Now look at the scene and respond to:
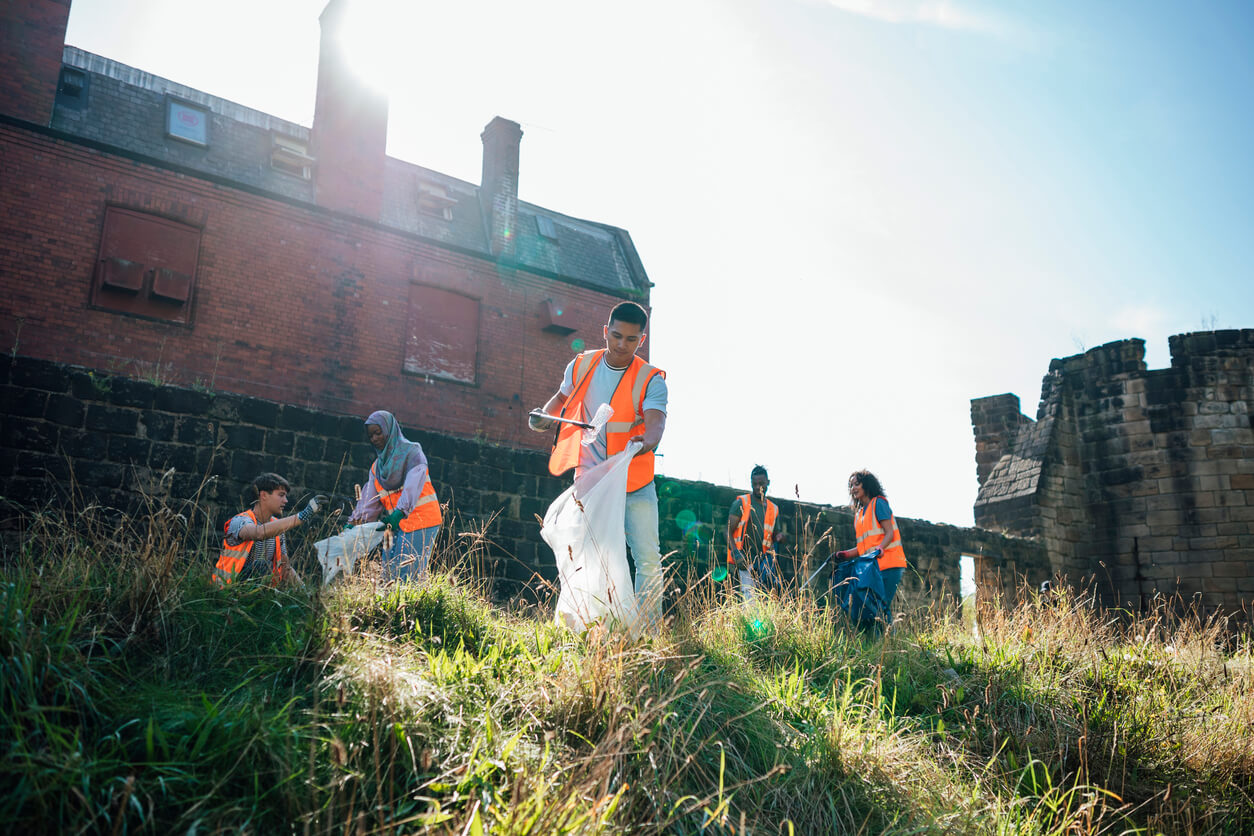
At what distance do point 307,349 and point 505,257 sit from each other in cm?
512

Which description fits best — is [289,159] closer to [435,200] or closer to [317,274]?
[317,274]

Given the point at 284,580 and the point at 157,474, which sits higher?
the point at 157,474

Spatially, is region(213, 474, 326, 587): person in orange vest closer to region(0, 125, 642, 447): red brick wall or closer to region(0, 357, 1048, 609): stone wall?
region(0, 357, 1048, 609): stone wall

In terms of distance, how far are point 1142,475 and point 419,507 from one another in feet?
41.6

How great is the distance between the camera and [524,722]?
2816 millimetres

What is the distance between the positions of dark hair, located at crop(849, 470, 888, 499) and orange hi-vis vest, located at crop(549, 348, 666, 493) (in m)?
2.59

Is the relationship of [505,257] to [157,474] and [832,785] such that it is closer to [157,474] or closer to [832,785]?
[157,474]

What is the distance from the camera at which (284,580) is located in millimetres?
3680

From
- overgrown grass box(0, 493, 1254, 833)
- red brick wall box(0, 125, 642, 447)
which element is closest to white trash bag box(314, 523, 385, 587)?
overgrown grass box(0, 493, 1254, 833)

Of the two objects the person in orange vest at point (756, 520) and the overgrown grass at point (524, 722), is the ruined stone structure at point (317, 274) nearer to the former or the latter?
the person in orange vest at point (756, 520)

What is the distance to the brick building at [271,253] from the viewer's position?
1393 centimetres

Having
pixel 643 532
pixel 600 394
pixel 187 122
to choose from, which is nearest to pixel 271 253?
pixel 187 122

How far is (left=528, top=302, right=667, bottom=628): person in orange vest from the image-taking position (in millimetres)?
4383

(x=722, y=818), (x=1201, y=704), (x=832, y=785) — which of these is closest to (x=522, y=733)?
(x=722, y=818)
